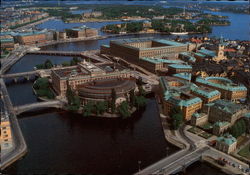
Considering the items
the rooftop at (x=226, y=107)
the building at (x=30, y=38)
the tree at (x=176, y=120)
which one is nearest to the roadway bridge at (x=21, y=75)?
the tree at (x=176, y=120)

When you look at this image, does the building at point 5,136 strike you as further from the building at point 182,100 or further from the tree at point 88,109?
the building at point 182,100

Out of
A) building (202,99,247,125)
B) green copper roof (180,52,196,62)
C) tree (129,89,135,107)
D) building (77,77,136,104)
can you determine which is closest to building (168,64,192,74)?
green copper roof (180,52,196,62)

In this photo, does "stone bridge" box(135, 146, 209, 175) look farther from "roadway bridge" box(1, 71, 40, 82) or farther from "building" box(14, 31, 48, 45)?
"building" box(14, 31, 48, 45)

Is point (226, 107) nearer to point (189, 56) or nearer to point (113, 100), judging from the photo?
point (113, 100)

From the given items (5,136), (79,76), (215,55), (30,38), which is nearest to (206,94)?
(79,76)

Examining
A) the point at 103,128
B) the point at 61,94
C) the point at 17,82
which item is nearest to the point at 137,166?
the point at 103,128

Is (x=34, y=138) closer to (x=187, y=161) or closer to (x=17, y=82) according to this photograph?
(x=187, y=161)
